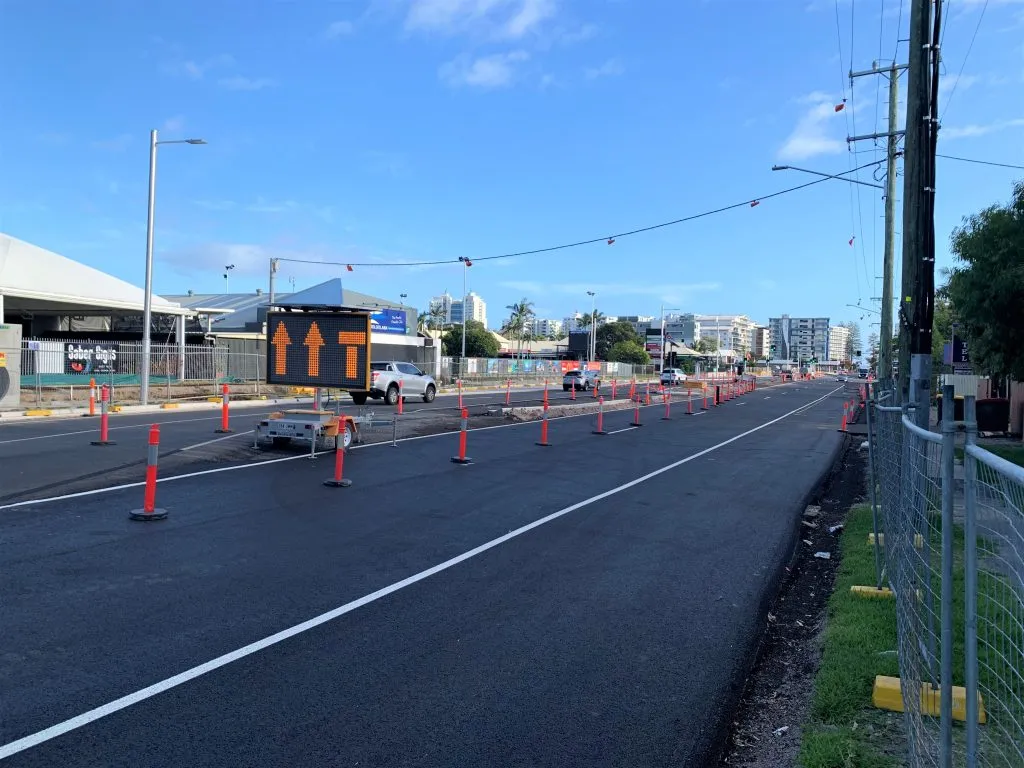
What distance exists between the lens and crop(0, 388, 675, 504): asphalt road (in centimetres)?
1142

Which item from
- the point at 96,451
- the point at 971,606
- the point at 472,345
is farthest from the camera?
the point at 472,345

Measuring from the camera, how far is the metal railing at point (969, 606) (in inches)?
96.0

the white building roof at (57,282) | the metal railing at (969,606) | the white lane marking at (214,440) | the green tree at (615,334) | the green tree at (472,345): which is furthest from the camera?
the green tree at (615,334)

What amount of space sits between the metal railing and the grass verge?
173 millimetres

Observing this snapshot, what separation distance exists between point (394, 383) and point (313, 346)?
639 inches

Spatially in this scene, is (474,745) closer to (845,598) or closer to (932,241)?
(845,598)

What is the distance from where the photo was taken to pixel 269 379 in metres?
15.1

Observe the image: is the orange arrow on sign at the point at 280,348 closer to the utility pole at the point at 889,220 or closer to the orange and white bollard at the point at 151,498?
the orange and white bollard at the point at 151,498

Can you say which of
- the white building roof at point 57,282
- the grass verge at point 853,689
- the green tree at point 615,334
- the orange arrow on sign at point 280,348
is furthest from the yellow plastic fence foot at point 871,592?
the green tree at point 615,334

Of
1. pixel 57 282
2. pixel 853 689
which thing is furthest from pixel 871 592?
pixel 57 282

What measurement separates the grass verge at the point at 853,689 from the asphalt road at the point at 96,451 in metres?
9.54

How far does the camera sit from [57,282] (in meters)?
35.6

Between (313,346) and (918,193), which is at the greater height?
(918,193)

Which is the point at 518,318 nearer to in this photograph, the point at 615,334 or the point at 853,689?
the point at 615,334
